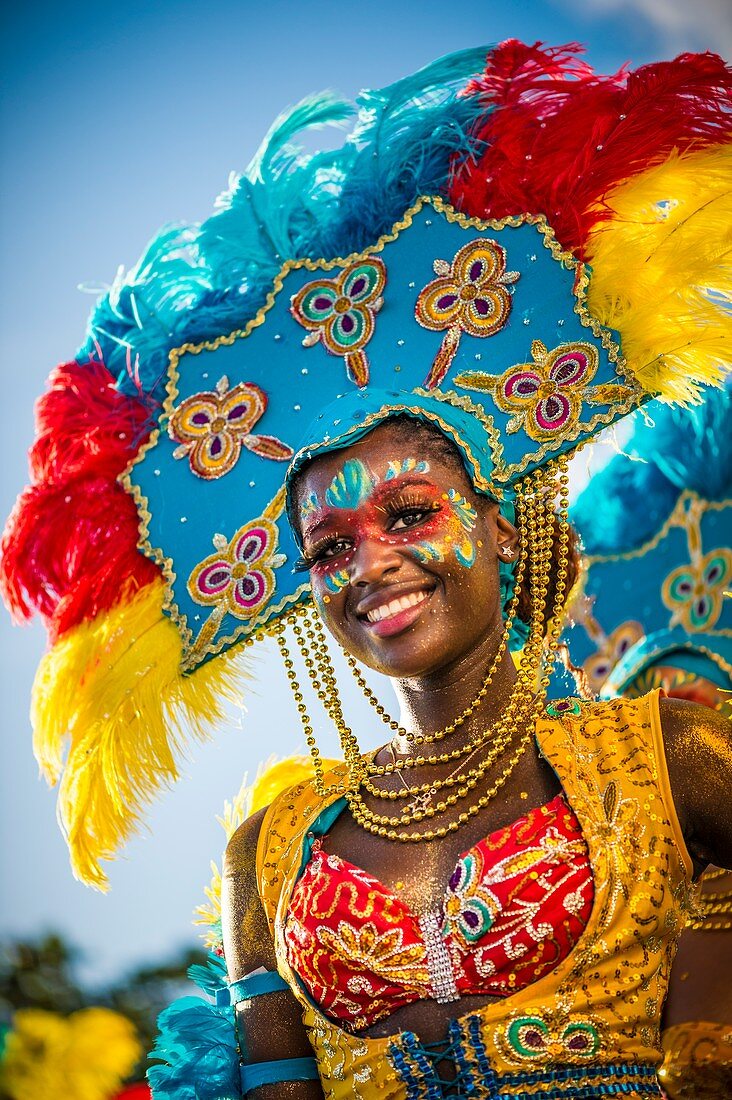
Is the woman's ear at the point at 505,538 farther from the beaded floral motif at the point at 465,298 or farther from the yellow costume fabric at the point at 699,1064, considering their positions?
the yellow costume fabric at the point at 699,1064

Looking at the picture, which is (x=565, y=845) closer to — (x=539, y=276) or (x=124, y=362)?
(x=539, y=276)

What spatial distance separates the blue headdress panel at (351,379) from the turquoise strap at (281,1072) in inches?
32.2

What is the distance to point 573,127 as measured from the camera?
102 inches

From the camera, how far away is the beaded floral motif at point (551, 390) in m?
2.54

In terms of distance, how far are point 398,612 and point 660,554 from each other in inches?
63.8

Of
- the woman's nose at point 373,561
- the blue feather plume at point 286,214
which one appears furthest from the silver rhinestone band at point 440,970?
the blue feather plume at point 286,214

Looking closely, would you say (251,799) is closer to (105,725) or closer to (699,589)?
(105,725)

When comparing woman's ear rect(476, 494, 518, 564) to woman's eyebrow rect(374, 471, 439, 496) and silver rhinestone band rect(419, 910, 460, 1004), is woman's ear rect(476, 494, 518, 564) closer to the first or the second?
woman's eyebrow rect(374, 471, 439, 496)

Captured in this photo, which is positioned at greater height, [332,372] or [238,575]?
[332,372]

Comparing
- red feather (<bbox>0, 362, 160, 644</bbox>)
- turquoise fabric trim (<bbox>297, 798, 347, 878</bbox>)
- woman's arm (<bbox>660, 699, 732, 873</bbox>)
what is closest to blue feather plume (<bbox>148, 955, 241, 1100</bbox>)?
turquoise fabric trim (<bbox>297, 798, 347, 878</bbox>)

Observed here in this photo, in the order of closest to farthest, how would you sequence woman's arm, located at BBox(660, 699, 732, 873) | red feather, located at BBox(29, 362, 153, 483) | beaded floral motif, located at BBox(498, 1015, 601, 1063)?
beaded floral motif, located at BBox(498, 1015, 601, 1063) → woman's arm, located at BBox(660, 699, 732, 873) → red feather, located at BBox(29, 362, 153, 483)

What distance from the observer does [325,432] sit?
7.84 ft

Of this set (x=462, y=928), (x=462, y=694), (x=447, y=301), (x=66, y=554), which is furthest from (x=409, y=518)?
(x=66, y=554)

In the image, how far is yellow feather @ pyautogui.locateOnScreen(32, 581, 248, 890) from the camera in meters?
2.60
